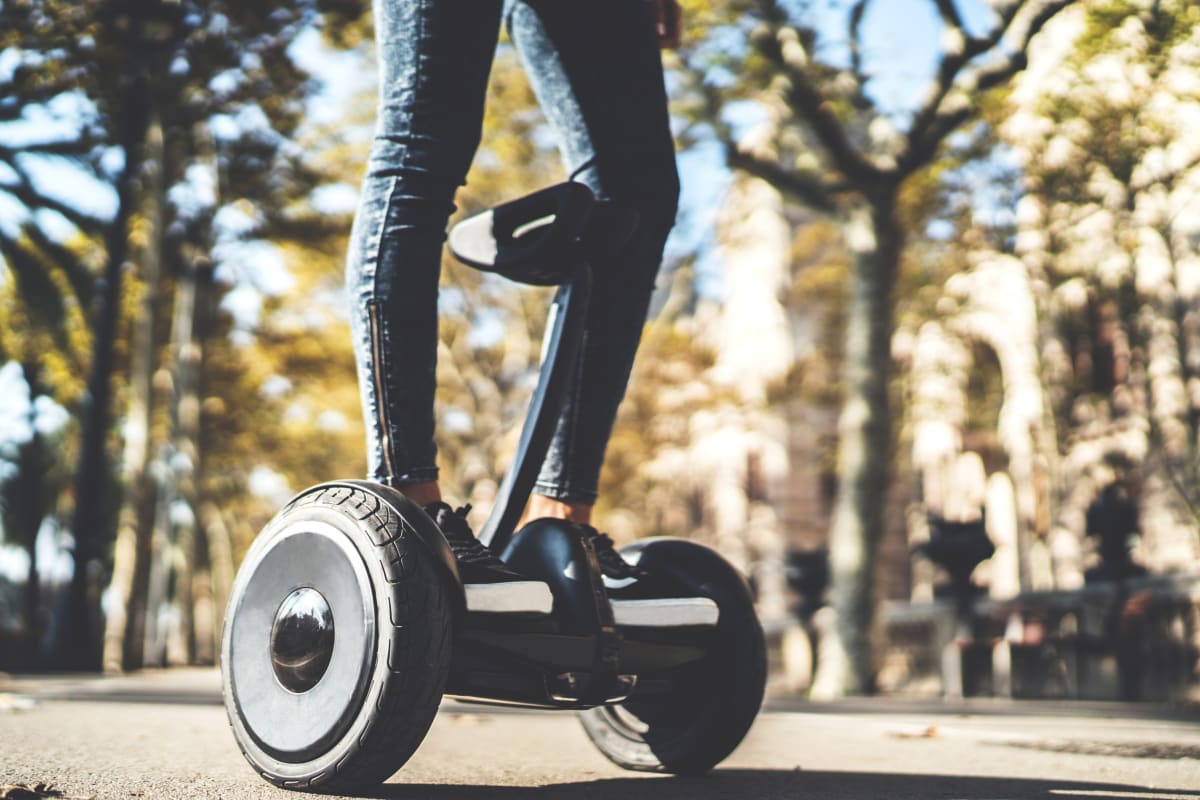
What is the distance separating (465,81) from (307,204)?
15.9 m

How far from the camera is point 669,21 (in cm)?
255

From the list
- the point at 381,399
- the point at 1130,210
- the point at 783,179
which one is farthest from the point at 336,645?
the point at 1130,210

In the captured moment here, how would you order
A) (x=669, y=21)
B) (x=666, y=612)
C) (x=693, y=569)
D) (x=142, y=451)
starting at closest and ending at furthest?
(x=666, y=612)
(x=693, y=569)
(x=669, y=21)
(x=142, y=451)

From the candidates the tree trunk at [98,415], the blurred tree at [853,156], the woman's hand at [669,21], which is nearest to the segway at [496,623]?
the woman's hand at [669,21]

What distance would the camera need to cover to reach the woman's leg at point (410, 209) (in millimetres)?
1915

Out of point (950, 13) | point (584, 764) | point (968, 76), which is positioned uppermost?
point (950, 13)

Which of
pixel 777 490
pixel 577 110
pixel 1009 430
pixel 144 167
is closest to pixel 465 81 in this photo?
pixel 577 110

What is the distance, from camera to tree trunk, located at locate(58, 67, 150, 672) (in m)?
12.2

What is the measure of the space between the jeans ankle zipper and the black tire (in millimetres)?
585

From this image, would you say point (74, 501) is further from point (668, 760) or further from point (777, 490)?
point (777, 490)

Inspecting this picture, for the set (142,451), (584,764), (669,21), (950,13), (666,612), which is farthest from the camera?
(142,451)

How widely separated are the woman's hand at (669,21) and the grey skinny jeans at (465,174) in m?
0.16

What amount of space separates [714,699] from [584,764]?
37 centimetres

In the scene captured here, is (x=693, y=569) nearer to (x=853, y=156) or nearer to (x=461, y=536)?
(x=461, y=536)
